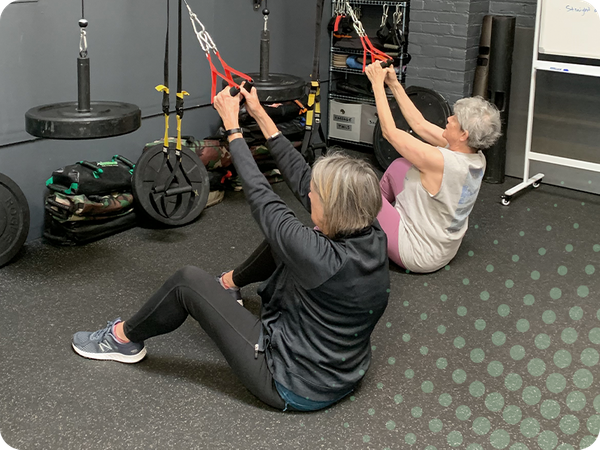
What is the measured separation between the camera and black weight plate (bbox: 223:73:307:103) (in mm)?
2871

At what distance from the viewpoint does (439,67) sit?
4.58 meters

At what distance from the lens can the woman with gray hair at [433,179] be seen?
3.03 m

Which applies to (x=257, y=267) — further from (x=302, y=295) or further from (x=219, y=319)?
(x=302, y=295)

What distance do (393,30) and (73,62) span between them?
2190 millimetres

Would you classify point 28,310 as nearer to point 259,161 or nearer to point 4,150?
point 4,150

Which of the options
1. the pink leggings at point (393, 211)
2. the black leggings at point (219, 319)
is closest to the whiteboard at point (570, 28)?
the pink leggings at point (393, 211)

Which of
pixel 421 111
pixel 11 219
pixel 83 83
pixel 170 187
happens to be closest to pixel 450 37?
pixel 421 111

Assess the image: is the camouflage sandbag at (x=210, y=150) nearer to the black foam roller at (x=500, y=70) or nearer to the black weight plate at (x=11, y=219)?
the black weight plate at (x=11, y=219)

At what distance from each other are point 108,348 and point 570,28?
10.3 ft

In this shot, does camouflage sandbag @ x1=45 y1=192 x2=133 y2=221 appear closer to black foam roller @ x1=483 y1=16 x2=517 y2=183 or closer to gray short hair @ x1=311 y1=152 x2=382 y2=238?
gray short hair @ x1=311 y1=152 x2=382 y2=238

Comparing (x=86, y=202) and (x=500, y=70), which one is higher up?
(x=500, y=70)

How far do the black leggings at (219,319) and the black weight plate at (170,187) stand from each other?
1.39 meters

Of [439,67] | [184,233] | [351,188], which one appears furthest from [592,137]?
[351,188]

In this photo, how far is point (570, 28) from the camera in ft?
13.0
